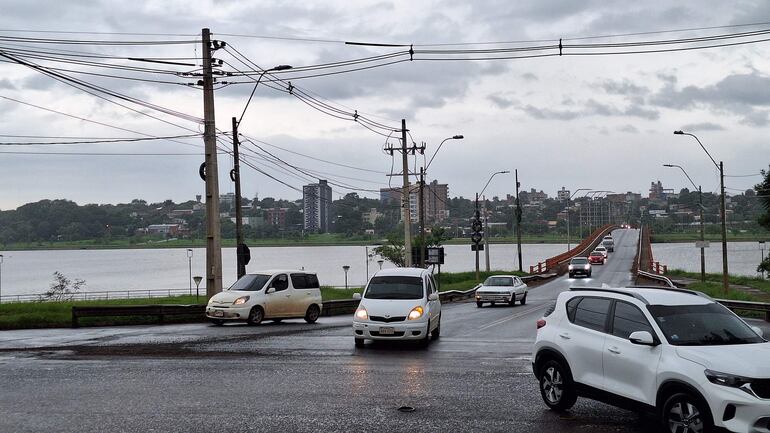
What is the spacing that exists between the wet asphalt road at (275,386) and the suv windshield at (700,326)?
1343mm

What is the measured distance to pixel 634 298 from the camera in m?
9.27

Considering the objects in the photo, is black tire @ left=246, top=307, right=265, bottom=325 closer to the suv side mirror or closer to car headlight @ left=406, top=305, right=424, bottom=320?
car headlight @ left=406, top=305, right=424, bottom=320

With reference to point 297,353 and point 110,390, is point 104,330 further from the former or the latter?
point 110,390

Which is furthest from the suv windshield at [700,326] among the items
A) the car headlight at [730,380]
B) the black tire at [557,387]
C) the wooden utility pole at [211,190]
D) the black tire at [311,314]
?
the wooden utility pole at [211,190]

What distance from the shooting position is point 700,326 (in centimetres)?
875

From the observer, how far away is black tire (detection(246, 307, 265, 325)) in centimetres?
2467

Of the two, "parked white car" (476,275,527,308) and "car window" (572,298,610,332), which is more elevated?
"car window" (572,298,610,332)

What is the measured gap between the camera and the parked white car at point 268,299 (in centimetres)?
2455

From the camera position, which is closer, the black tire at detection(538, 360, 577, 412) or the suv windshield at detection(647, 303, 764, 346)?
the suv windshield at detection(647, 303, 764, 346)

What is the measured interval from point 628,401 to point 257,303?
17.4 metres

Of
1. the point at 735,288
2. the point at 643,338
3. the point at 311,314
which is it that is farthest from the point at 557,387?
the point at 735,288

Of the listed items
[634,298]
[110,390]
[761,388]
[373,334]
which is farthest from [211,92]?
[761,388]

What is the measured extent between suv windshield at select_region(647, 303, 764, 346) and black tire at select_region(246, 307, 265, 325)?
57.4ft

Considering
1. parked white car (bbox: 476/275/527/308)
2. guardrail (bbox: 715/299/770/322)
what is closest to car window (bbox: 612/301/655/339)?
guardrail (bbox: 715/299/770/322)
